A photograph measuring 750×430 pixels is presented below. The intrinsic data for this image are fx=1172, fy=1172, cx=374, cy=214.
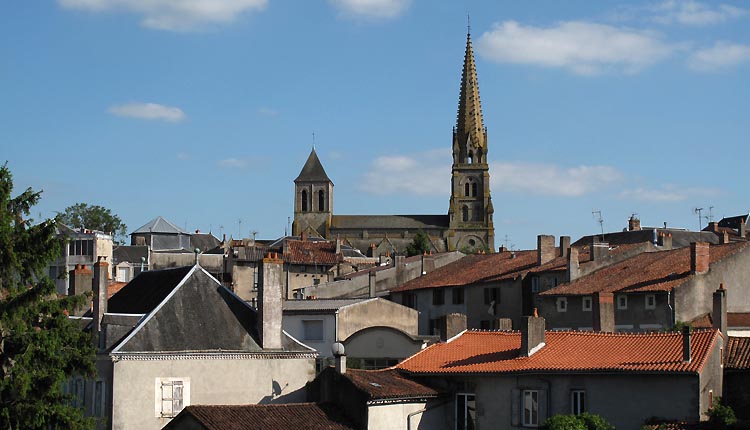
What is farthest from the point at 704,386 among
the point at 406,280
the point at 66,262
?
the point at 66,262

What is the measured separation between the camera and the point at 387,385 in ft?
110

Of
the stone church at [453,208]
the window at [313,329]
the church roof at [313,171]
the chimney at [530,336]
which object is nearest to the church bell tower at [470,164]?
the stone church at [453,208]

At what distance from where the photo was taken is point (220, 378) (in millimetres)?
34656

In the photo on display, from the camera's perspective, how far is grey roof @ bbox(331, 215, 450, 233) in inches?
6944

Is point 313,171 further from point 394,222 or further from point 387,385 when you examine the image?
point 387,385

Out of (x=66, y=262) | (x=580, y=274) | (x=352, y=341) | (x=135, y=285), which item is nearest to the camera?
(x=135, y=285)

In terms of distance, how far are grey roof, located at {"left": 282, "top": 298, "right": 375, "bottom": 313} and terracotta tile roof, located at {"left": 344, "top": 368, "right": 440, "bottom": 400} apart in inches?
529

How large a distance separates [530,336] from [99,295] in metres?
13.3

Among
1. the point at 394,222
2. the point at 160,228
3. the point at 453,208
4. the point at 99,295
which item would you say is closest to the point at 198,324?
the point at 99,295

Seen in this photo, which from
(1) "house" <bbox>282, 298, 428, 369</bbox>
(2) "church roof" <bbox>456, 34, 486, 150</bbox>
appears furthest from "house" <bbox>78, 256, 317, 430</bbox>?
(2) "church roof" <bbox>456, 34, 486, 150</bbox>

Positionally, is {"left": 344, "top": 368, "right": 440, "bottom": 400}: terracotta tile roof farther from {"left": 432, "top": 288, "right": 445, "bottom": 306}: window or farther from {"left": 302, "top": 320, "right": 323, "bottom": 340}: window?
{"left": 432, "top": 288, "right": 445, "bottom": 306}: window

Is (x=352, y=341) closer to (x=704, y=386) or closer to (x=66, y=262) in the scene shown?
(x=704, y=386)

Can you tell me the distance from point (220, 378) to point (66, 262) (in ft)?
176

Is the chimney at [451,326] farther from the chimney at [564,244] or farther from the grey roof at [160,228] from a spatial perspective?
the grey roof at [160,228]
